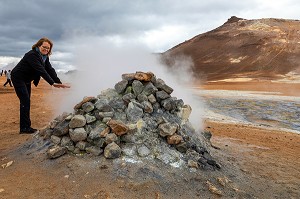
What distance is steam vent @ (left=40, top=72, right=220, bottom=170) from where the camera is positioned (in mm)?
3939

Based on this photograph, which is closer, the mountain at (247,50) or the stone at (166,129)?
the stone at (166,129)

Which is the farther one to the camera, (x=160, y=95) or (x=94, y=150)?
(x=160, y=95)

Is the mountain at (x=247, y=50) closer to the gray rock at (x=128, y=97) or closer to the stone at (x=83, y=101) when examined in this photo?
the gray rock at (x=128, y=97)

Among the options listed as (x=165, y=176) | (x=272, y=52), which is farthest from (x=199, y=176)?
(x=272, y=52)

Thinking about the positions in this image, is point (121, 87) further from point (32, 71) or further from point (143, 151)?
point (32, 71)

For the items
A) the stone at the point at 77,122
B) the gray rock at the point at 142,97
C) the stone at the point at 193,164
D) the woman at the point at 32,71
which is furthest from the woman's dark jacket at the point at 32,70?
the stone at the point at 193,164

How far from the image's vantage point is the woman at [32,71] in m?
4.46

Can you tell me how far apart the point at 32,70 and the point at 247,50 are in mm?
40375

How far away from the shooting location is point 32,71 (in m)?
4.78

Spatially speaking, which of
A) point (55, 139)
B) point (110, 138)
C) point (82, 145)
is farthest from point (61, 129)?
point (110, 138)

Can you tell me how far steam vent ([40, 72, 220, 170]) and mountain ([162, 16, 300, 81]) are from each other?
3076 centimetres

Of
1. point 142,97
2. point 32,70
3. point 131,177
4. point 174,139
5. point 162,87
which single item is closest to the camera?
point 131,177

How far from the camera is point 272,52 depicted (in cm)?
4050

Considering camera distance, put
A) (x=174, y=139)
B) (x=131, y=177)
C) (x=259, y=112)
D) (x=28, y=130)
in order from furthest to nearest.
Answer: (x=259, y=112) < (x=28, y=130) < (x=174, y=139) < (x=131, y=177)
